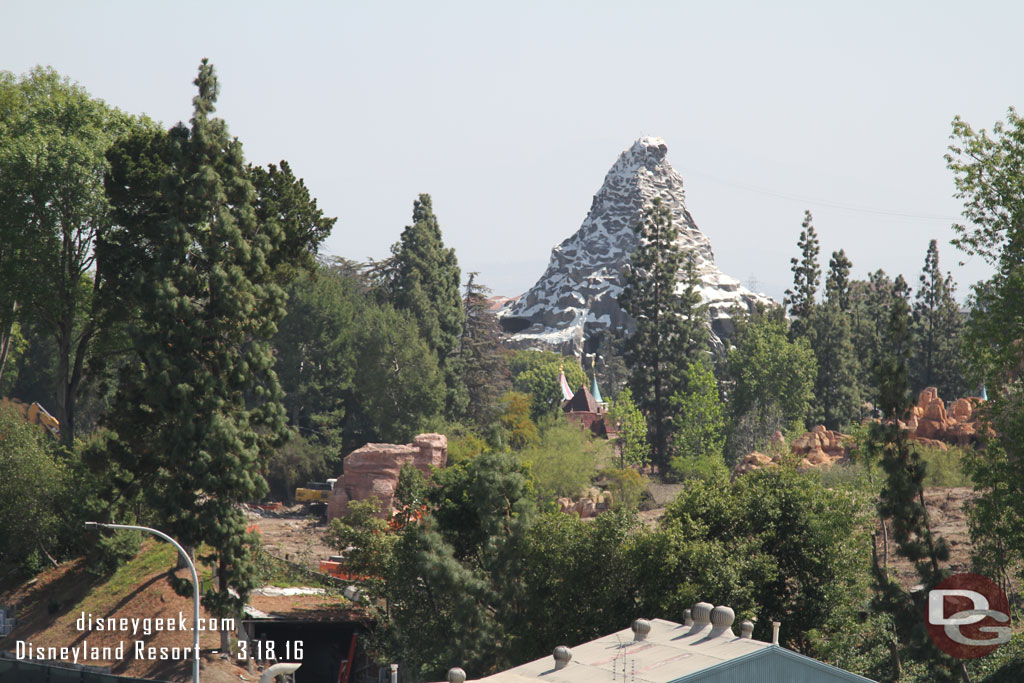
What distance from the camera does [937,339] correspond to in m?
101

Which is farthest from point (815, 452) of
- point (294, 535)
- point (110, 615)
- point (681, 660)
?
point (681, 660)

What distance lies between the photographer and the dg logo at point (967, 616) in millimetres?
33000

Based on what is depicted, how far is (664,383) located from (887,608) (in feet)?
196

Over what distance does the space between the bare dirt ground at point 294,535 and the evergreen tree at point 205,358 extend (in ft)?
40.5

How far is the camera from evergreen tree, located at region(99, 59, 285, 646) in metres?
42.4

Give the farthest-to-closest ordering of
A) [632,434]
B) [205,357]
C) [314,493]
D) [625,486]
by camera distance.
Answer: [632,434] → [314,493] → [625,486] → [205,357]

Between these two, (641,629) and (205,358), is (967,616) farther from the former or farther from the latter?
(205,358)

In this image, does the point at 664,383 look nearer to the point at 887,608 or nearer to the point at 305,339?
the point at 305,339

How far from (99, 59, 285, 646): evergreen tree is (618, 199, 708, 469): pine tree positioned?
5071 centimetres

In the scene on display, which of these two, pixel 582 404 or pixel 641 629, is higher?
pixel 582 404

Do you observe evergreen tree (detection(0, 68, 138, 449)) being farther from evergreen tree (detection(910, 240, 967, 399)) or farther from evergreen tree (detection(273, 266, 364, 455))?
evergreen tree (detection(910, 240, 967, 399))

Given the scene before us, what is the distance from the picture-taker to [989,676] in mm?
34844

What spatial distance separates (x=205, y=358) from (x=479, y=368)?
59.3 m

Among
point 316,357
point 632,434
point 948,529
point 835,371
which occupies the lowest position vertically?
point 948,529
